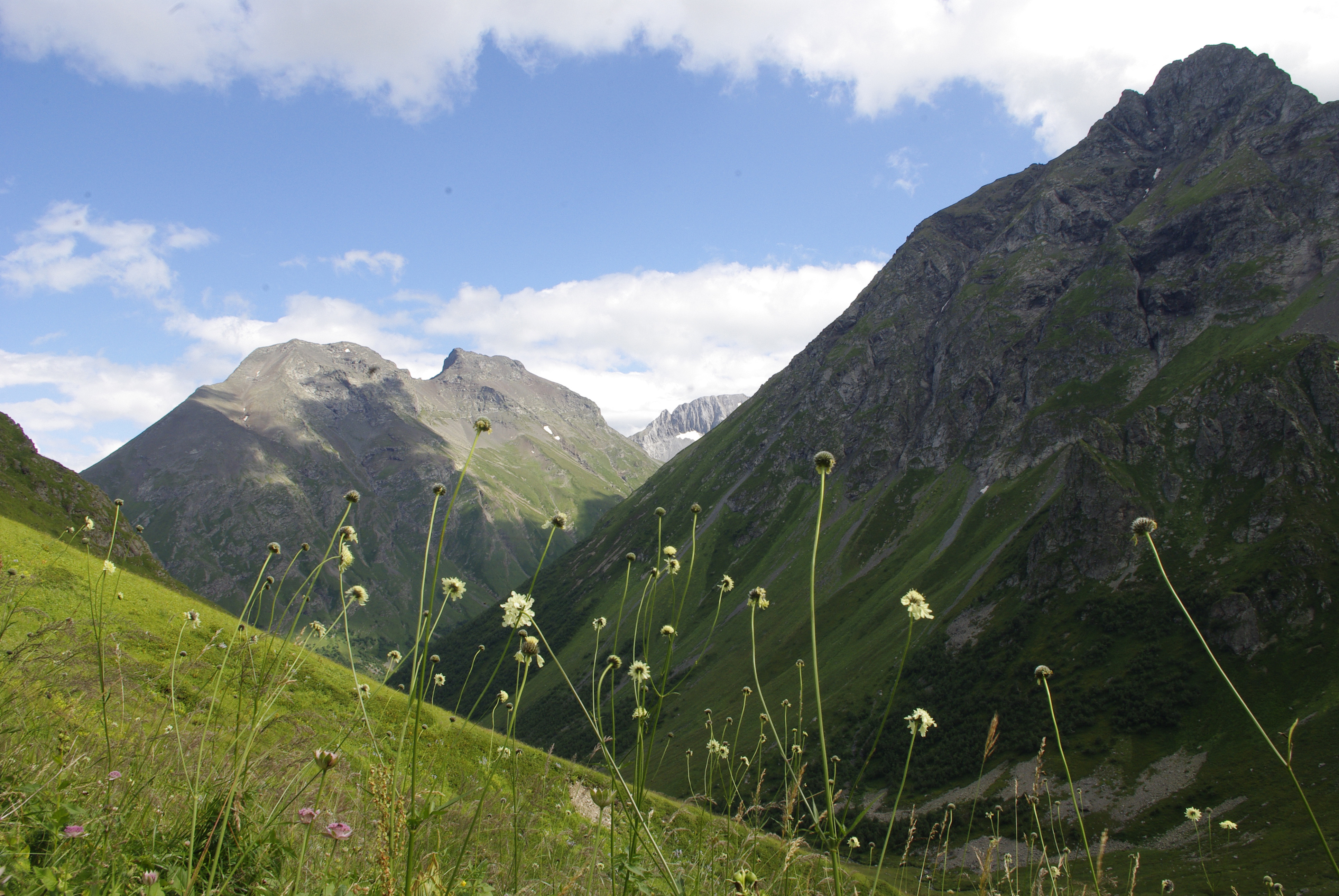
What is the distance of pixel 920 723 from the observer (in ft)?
15.6

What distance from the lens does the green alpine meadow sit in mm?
4062

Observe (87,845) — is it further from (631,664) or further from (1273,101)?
(1273,101)

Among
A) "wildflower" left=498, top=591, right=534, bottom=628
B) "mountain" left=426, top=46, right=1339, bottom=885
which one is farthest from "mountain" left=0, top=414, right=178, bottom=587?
"wildflower" left=498, top=591, right=534, bottom=628

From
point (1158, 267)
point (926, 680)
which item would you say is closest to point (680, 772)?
point (926, 680)

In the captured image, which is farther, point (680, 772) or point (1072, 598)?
point (1072, 598)

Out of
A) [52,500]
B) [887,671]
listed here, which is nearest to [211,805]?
[52,500]

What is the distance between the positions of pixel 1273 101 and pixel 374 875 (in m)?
289

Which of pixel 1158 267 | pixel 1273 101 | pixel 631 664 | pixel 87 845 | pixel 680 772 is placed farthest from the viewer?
pixel 1273 101

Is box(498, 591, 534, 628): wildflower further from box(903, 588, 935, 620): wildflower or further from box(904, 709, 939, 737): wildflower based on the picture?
box(904, 709, 939, 737): wildflower

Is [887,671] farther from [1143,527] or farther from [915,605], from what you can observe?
[915,605]

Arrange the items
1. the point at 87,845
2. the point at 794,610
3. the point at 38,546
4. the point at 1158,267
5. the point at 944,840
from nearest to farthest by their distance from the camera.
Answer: the point at 87,845
the point at 944,840
the point at 38,546
the point at 794,610
the point at 1158,267

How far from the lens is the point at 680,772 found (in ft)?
326

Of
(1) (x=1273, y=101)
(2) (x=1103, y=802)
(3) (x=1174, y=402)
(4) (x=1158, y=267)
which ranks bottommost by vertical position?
(2) (x=1103, y=802)

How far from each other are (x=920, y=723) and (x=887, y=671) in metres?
118
